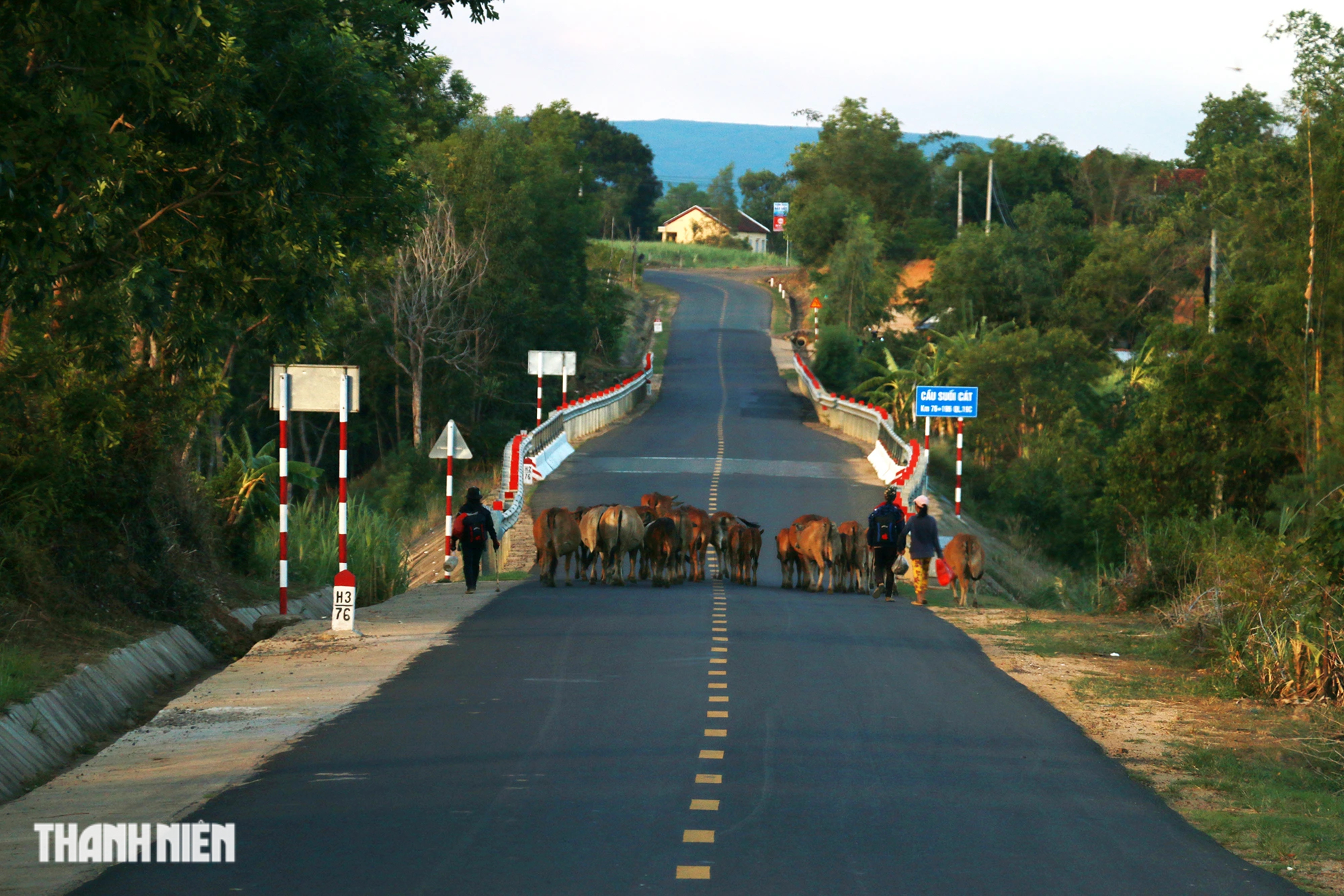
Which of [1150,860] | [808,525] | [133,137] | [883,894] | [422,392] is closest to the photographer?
[883,894]

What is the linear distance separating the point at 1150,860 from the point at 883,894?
1.78 metres

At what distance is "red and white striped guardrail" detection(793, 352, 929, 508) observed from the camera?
32.1 metres

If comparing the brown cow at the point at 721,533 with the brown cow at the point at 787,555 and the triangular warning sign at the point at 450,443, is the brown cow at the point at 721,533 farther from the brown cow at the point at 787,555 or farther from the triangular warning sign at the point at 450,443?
the triangular warning sign at the point at 450,443

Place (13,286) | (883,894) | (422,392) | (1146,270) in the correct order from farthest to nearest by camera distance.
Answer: (1146,270) → (422,392) → (13,286) → (883,894)

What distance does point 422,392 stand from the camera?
60188 millimetres

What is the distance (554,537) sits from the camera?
2127 centimetres

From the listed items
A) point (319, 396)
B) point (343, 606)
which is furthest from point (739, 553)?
point (343, 606)

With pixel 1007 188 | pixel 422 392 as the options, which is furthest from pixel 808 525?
pixel 1007 188

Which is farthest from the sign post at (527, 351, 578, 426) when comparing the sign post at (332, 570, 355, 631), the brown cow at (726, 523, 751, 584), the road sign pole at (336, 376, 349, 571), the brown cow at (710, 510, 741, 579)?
the sign post at (332, 570, 355, 631)

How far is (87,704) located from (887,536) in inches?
491

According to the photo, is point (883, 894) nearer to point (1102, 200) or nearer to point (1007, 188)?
point (1102, 200)

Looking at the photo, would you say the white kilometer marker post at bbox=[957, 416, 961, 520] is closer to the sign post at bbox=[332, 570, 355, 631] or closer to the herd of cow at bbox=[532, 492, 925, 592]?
the herd of cow at bbox=[532, 492, 925, 592]

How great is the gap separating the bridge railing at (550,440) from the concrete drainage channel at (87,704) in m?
11.7

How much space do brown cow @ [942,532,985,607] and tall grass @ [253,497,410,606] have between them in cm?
858
